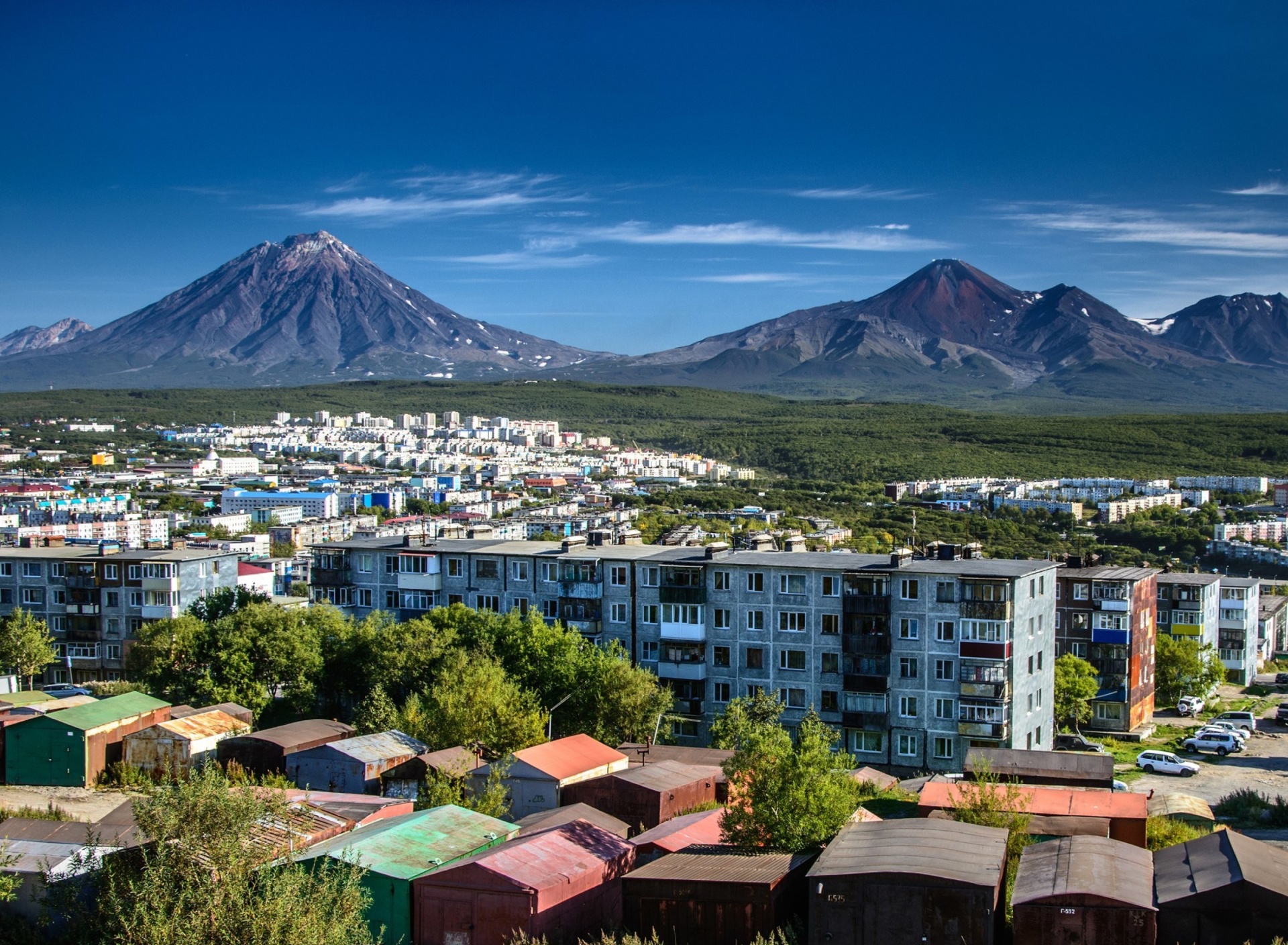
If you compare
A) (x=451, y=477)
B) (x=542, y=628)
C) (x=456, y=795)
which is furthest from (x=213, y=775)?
(x=451, y=477)

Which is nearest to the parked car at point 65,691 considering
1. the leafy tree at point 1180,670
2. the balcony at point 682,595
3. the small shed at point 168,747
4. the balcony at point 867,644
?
the small shed at point 168,747

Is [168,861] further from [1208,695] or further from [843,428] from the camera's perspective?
[843,428]

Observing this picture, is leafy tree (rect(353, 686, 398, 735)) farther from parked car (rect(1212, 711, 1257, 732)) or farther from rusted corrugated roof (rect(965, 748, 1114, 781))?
parked car (rect(1212, 711, 1257, 732))

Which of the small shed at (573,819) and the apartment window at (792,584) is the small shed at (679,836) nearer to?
the small shed at (573,819)

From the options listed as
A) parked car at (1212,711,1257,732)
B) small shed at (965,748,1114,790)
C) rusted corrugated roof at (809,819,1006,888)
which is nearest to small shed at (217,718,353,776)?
rusted corrugated roof at (809,819,1006,888)

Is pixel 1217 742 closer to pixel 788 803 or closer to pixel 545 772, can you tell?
pixel 545 772

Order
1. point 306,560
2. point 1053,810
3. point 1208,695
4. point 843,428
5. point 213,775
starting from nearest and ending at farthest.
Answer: point 213,775, point 1053,810, point 1208,695, point 306,560, point 843,428
